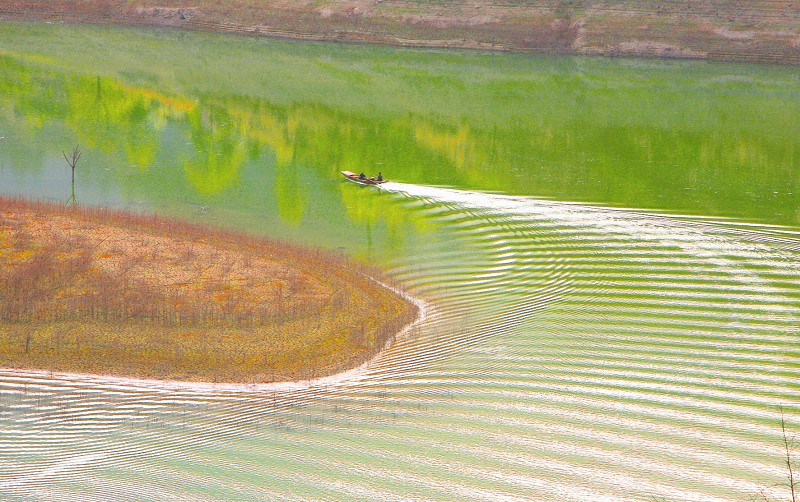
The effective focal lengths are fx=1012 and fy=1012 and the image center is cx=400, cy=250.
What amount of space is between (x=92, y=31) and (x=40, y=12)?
4.45m

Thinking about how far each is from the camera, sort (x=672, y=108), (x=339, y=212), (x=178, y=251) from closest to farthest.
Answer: (x=178, y=251), (x=339, y=212), (x=672, y=108)

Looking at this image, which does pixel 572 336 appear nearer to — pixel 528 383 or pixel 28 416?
pixel 528 383

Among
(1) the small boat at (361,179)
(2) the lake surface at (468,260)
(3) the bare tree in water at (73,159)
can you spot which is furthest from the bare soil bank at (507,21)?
(1) the small boat at (361,179)

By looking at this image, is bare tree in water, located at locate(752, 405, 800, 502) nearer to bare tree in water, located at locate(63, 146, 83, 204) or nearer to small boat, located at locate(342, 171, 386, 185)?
small boat, located at locate(342, 171, 386, 185)

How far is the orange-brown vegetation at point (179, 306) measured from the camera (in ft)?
47.2

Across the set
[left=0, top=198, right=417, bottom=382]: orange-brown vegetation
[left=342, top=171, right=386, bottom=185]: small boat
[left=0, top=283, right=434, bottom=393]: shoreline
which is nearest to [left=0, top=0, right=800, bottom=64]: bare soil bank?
[left=342, top=171, right=386, bottom=185]: small boat

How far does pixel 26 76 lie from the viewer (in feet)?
126

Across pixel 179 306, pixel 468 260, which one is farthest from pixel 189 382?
pixel 468 260

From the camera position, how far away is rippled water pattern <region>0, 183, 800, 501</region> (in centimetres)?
1155

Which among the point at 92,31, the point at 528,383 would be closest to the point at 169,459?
the point at 528,383

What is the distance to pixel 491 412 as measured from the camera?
13.4 m

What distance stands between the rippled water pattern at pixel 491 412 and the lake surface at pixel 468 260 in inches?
1.6

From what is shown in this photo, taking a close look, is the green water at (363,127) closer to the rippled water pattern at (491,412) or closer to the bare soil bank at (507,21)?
the bare soil bank at (507,21)

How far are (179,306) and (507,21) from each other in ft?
116
